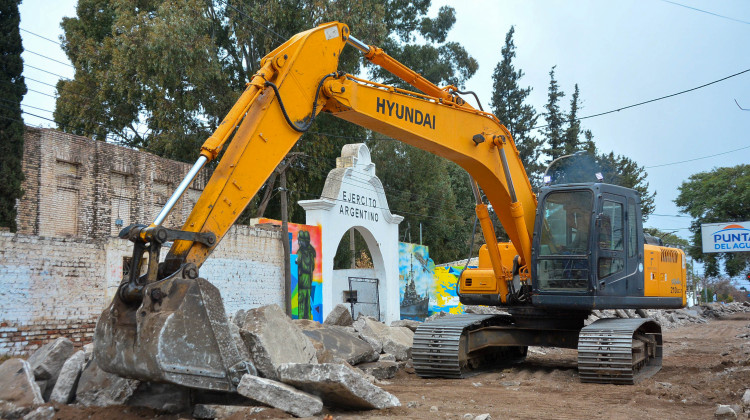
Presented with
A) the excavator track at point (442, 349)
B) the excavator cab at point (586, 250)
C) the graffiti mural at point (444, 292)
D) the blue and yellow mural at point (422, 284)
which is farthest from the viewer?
the graffiti mural at point (444, 292)

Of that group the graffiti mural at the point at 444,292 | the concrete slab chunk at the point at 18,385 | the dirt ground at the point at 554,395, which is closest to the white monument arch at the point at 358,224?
the graffiti mural at the point at 444,292

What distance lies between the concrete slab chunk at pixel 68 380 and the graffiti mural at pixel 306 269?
10.3m

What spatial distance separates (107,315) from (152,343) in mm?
583

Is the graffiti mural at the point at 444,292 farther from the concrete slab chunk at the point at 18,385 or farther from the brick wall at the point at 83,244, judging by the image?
the concrete slab chunk at the point at 18,385

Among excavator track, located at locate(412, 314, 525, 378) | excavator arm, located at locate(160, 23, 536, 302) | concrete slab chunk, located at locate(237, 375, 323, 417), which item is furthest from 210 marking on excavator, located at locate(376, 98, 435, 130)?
concrete slab chunk, located at locate(237, 375, 323, 417)

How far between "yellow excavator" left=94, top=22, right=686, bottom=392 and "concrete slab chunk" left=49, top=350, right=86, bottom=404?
1272 millimetres

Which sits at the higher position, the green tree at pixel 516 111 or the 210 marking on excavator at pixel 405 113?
the green tree at pixel 516 111

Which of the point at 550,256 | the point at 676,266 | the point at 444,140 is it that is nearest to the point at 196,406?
the point at 444,140

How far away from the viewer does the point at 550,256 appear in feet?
32.3

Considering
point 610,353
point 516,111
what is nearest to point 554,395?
point 610,353

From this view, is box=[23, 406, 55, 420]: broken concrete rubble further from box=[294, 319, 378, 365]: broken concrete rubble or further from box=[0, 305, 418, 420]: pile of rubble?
box=[294, 319, 378, 365]: broken concrete rubble

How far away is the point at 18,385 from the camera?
639 centimetres

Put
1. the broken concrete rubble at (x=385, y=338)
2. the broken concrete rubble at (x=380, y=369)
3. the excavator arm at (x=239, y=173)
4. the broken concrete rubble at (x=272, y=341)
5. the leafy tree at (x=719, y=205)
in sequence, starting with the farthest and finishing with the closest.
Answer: the leafy tree at (x=719, y=205), the broken concrete rubble at (x=385, y=338), the broken concrete rubble at (x=380, y=369), the broken concrete rubble at (x=272, y=341), the excavator arm at (x=239, y=173)

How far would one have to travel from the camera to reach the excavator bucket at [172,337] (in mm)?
5477
